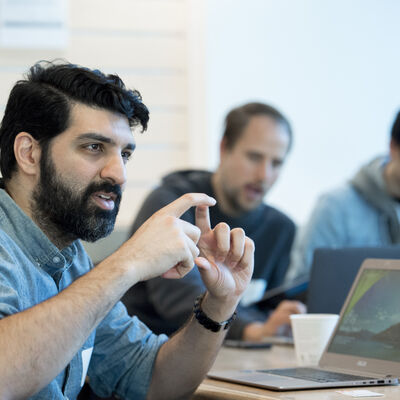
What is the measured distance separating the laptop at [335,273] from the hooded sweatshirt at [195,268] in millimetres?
352

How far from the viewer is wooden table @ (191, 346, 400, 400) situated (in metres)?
1.07

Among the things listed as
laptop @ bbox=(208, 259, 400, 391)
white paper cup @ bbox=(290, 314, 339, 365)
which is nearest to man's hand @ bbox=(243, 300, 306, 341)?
white paper cup @ bbox=(290, 314, 339, 365)

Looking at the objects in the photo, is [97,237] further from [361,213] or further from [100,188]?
[361,213]

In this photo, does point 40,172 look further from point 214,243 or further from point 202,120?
point 202,120

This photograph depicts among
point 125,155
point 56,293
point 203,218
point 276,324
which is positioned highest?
point 125,155

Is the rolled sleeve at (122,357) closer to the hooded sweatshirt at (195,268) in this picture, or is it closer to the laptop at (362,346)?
the laptop at (362,346)

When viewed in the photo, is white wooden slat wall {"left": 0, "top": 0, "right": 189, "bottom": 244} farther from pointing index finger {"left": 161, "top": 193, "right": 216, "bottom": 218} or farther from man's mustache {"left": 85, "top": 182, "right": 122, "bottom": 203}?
pointing index finger {"left": 161, "top": 193, "right": 216, "bottom": 218}

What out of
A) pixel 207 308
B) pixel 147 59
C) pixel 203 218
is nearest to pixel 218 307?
pixel 207 308

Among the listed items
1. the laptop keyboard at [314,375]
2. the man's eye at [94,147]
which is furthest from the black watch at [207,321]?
the man's eye at [94,147]

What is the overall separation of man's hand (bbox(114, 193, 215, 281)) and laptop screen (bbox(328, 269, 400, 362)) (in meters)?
0.40

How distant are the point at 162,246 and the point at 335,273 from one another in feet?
2.38

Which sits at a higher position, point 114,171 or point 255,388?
point 114,171

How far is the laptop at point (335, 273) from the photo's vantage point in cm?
166

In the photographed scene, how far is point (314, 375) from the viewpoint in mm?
1256
